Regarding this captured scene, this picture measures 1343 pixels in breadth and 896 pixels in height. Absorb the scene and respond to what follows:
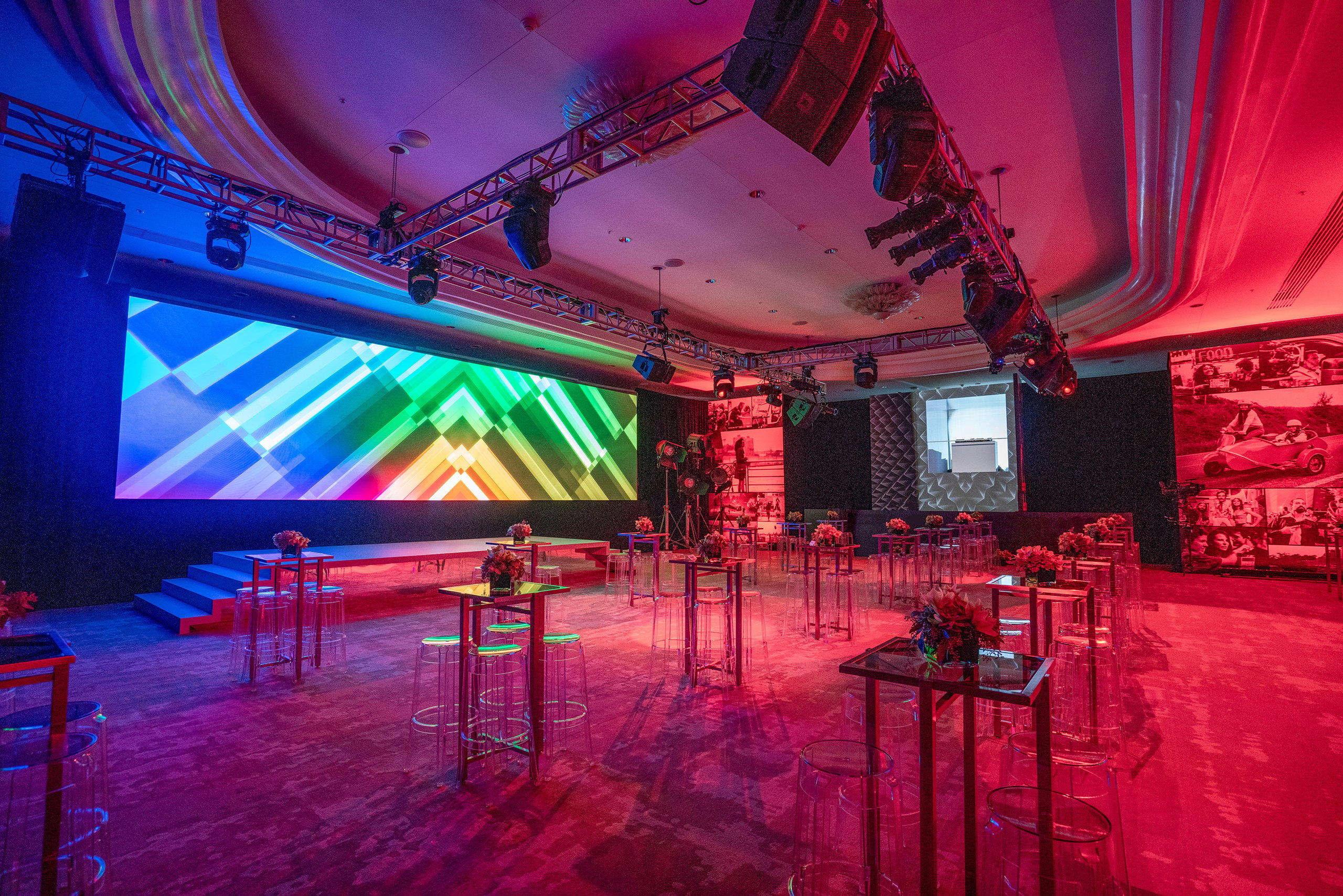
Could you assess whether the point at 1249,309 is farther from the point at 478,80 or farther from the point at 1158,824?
the point at 478,80

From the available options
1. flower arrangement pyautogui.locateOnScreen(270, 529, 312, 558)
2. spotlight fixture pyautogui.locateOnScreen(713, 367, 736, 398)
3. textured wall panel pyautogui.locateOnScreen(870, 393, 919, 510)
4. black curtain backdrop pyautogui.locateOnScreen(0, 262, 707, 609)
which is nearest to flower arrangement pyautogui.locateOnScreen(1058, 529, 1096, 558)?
flower arrangement pyautogui.locateOnScreen(270, 529, 312, 558)

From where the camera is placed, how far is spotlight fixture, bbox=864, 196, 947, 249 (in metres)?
4.97

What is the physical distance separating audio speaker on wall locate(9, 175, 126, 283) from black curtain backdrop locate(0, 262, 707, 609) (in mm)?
3657

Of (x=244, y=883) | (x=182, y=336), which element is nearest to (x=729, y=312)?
(x=182, y=336)

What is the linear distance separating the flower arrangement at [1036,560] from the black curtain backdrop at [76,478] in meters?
8.95

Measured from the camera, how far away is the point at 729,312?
33.1 feet

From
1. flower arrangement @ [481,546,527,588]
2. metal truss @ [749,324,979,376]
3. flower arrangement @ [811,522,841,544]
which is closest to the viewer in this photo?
flower arrangement @ [481,546,527,588]

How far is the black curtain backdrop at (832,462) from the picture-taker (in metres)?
16.1

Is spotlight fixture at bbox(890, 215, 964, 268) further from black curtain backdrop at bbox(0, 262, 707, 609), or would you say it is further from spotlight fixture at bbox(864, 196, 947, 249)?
black curtain backdrop at bbox(0, 262, 707, 609)

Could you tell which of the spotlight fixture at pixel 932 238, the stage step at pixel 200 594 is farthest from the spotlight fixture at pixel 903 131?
the stage step at pixel 200 594

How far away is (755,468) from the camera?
16938mm

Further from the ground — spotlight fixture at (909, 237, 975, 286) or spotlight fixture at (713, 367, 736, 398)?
spotlight fixture at (909, 237, 975, 286)

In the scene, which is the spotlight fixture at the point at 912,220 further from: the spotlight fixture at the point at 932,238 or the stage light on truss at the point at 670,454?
the stage light on truss at the point at 670,454

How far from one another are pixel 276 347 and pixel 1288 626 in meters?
12.5
